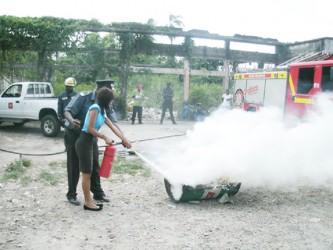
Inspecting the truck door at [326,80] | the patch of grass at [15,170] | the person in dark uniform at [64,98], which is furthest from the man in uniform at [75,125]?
the truck door at [326,80]

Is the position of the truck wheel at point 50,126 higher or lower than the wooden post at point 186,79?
lower

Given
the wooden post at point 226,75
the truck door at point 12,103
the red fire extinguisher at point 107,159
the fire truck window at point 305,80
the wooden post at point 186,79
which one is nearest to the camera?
the red fire extinguisher at point 107,159

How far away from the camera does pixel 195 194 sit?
4.61m

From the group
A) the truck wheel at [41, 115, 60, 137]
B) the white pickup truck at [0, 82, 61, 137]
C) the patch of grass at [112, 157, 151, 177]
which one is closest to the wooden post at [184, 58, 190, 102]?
the white pickup truck at [0, 82, 61, 137]

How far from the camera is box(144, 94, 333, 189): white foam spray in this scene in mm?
4832

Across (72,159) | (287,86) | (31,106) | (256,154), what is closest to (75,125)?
(72,159)

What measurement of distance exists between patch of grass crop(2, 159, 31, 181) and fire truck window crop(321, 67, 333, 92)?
730cm

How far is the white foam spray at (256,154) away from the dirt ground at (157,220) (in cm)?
38

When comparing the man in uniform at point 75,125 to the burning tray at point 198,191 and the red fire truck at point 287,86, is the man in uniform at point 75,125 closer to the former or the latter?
the burning tray at point 198,191

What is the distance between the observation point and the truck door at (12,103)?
1077 centimetres

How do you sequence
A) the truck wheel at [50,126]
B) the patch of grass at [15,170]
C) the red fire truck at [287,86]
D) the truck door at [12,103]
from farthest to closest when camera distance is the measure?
the truck door at [12,103] < the truck wheel at [50,126] < the red fire truck at [287,86] < the patch of grass at [15,170]

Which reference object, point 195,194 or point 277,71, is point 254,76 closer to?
point 277,71

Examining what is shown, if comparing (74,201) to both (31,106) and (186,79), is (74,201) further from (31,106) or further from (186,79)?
(186,79)

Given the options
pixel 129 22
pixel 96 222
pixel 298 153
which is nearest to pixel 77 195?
pixel 96 222
